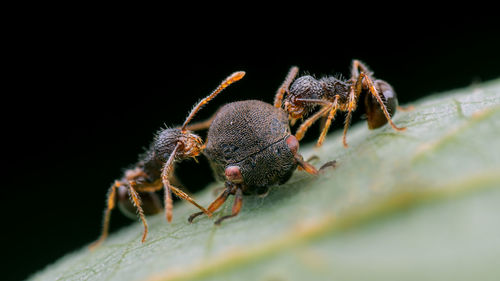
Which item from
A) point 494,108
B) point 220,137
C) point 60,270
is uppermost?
point 220,137

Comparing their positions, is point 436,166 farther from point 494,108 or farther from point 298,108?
point 298,108

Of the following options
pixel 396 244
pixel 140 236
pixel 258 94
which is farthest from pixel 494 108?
pixel 258 94

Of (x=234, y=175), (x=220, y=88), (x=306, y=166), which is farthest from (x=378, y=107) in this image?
(x=234, y=175)

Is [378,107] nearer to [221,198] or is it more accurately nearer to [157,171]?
[221,198]

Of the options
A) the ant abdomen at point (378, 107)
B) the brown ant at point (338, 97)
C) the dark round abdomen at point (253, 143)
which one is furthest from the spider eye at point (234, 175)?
the ant abdomen at point (378, 107)

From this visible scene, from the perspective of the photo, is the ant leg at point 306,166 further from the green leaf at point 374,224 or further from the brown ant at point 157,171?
the brown ant at point 157,171

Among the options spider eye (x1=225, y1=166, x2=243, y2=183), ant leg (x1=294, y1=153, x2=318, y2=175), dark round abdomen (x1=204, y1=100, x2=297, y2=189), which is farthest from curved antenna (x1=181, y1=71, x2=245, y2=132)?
ant leg (x1=294, y1=153, x2=318, y2=175)

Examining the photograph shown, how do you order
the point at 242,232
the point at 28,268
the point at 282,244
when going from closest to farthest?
the point at 282,244 → the point at 242,232 → the point at 28,268
